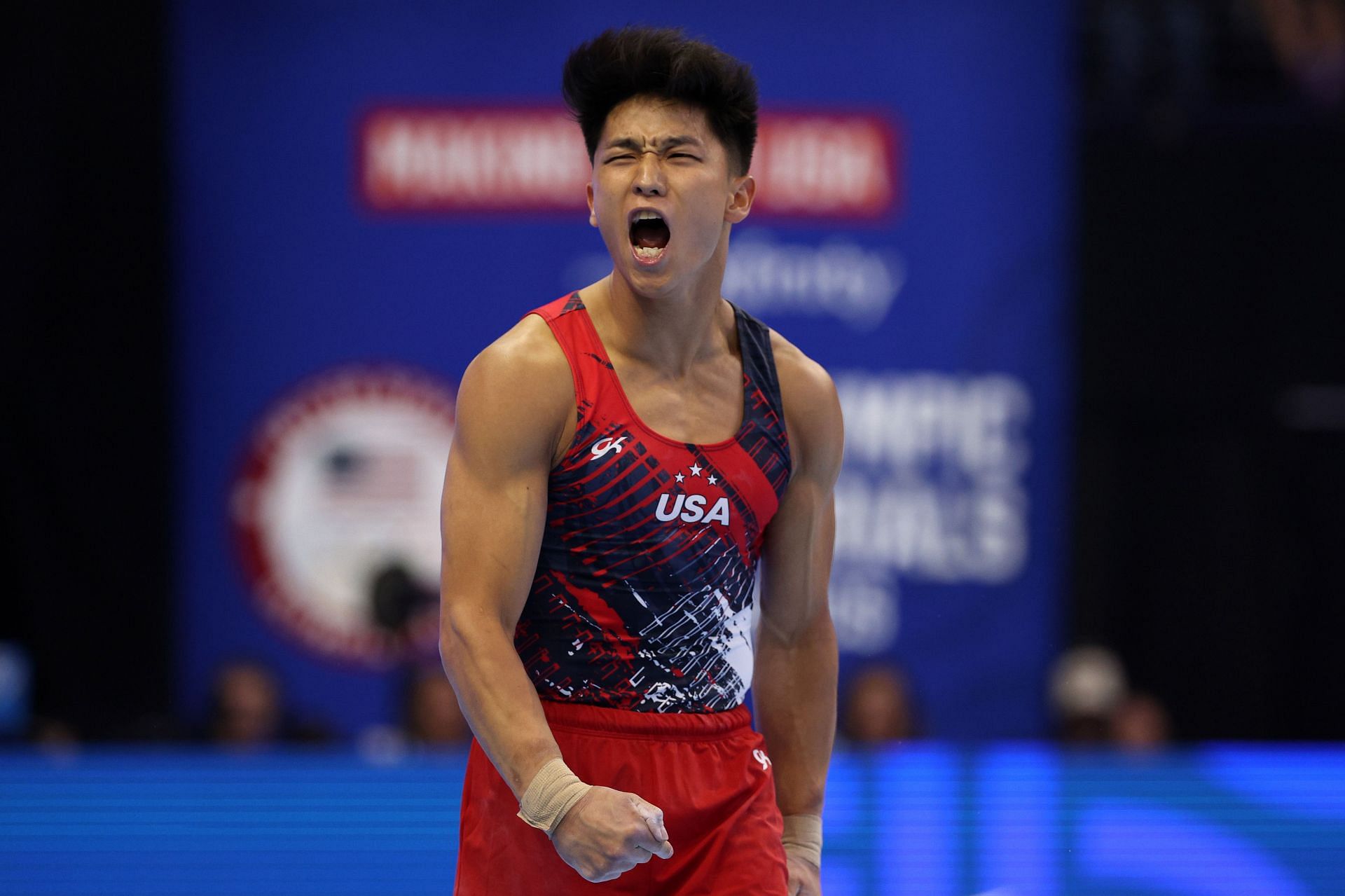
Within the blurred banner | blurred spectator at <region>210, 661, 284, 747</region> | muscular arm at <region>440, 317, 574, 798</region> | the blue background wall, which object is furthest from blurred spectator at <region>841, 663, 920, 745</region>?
muscular arm at <region>440, 317, 574, 798</region>

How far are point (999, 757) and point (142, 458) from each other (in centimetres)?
372

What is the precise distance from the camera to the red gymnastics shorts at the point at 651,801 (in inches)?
89.7

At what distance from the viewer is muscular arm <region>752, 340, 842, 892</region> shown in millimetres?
2492

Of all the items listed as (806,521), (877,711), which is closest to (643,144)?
(806,521)

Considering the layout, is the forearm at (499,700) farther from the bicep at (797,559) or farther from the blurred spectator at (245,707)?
the blurred spectator at (245,707)

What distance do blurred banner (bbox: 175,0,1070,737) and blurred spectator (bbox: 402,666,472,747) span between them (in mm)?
522

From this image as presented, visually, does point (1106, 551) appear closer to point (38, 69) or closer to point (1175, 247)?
point (1175, 247)

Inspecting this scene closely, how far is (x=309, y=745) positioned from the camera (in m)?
5.68

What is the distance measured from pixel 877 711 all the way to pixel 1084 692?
96 cm

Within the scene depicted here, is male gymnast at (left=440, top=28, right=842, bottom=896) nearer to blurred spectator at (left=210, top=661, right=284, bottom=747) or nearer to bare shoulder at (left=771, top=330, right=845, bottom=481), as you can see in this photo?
bare shoulder at (left=771, top=330, right=845, bottom=481)

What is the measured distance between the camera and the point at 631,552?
230 centimetres

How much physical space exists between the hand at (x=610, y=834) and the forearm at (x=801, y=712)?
53 cm

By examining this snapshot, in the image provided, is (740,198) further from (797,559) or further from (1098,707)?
(1098,707)

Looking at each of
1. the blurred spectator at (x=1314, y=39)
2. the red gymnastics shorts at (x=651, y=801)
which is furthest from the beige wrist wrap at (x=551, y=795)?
A: the blurred spectator at (x=1314, y=39)
